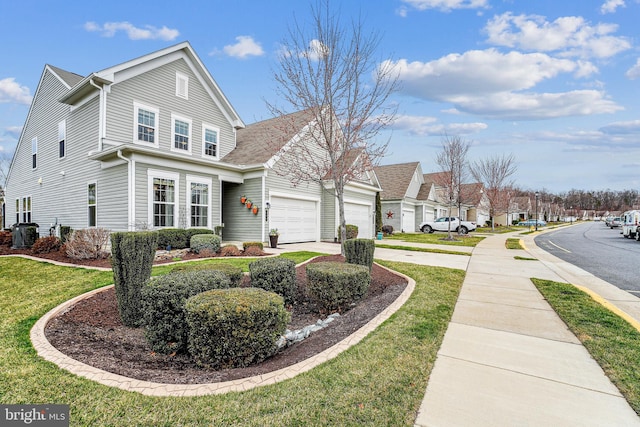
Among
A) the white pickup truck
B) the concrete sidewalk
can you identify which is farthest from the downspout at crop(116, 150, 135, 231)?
the white pickup truck

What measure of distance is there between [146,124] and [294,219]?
7.92 metres

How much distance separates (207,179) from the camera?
1307 centimetres

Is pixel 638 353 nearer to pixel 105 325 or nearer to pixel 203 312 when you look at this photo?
pixel 203 312

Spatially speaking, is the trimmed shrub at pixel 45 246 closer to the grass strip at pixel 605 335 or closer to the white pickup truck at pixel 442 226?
the grass strip at pixel 605 335

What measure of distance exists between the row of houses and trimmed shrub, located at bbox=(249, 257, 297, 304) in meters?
4.22

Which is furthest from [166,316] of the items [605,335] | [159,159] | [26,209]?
[26,209]

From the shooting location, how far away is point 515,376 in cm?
284

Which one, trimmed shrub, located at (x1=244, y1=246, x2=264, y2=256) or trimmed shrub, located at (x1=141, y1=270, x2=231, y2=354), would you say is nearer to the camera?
trimmed shrub, located at (x1=141, y1=270, x2=231, y2=354)

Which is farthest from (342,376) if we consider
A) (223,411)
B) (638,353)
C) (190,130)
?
(190,130)

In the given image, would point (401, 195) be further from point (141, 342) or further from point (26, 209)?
point (26, 209)

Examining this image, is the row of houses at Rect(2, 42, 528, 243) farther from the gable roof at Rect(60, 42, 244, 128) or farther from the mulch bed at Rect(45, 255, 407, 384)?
the mulch bed at Rect(45, 255, 407, 384)

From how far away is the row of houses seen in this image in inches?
456

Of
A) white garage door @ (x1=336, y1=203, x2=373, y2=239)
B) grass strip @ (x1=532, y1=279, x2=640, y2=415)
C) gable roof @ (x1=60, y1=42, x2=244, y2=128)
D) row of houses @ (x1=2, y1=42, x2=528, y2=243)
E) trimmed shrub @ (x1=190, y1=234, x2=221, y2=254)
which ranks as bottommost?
grass strip @ (x1=532, y1=279, x2=640, y2=415)

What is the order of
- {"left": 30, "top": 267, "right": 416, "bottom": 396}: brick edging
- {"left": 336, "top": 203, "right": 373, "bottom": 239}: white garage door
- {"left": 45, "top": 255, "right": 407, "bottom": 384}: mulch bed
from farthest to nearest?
{"left": 336, "top": 203, "right": 373, "bottom": 239}: white garage door < {"left": 45, "top": 255, "right": 407, "bottom": 384}: mulch bed < {"left": 30, "top": 267, "right": 416, "bottom": 396}: brick edging
